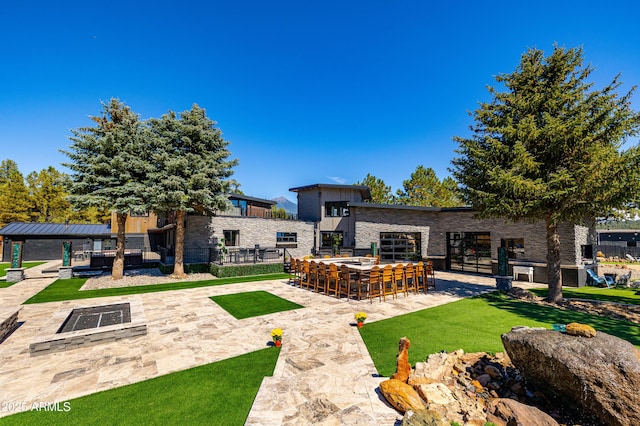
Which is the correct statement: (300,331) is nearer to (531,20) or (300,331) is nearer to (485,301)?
(485,301)

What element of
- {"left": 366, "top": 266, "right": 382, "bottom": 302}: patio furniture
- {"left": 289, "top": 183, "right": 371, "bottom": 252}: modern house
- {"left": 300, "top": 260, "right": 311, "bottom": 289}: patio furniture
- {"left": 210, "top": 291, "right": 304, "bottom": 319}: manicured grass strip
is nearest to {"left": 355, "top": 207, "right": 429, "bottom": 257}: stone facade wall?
{"left": 289, "top": 183, "right": 371, "bottom": 252}: modern house

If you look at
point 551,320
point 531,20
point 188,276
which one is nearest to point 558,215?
point 551,320

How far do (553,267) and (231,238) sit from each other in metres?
19.6

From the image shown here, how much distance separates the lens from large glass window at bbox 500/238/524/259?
17.1 m

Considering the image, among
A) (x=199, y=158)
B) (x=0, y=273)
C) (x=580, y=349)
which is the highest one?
(x=199, y=158)

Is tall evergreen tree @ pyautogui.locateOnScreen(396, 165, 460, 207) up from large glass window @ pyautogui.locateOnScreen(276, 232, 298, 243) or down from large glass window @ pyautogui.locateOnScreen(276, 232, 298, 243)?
up

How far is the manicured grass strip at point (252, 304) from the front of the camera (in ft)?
31.2

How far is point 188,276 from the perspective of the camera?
Result: 17.3m

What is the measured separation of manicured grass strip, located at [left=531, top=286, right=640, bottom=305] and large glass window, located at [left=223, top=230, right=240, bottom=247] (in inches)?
757

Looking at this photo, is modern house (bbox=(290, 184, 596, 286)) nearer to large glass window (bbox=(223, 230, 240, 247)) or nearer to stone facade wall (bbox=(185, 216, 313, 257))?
stone facade wall (bbox=(185, 216, 313, 257))

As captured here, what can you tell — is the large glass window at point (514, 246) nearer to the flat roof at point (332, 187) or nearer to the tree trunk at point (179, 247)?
the flat roof at point (332, 187)

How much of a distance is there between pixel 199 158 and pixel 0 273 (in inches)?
646

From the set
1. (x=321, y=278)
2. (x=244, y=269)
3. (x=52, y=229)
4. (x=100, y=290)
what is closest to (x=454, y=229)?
(x=321, y=278)

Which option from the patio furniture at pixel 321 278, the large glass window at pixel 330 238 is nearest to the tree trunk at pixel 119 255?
the patio furniture at pixel 321 278
